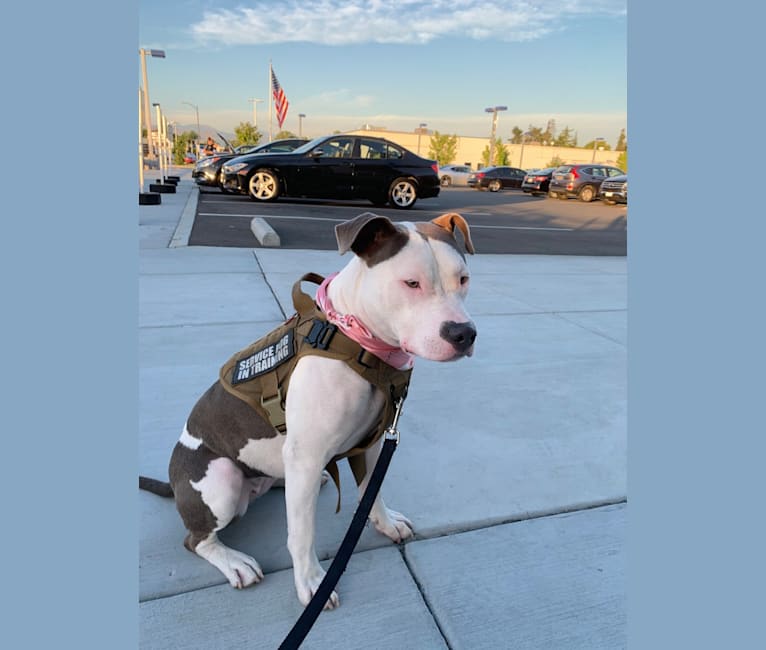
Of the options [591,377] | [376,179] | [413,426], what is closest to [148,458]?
[413,426]

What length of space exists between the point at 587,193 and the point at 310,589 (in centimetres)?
2396

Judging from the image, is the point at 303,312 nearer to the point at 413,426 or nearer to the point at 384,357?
the point at 384,357

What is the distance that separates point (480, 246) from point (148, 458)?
767 cm

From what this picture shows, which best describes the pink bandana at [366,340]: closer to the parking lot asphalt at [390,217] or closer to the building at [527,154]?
the parking lot asphalt at [390,217]

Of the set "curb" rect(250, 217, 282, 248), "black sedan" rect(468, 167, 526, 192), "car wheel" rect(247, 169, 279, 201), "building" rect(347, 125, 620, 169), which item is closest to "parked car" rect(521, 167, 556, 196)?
"black sedan" rect(468, 167, 526, 192)

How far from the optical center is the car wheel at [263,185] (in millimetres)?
12668

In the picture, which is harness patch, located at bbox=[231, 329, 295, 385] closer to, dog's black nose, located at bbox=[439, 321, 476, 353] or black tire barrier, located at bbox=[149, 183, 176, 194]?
dog's black nose, located at bbox=[439, 321, 476, 353]

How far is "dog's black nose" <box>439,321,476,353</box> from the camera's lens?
1.54m

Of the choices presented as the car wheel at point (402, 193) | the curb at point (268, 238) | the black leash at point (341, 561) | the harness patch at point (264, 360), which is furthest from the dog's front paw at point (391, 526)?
the car wheel at point (402, 193)

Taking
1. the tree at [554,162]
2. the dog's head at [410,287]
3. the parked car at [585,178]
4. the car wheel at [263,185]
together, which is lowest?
the dog's head at [410,287]

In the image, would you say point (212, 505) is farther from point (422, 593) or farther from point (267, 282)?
point (267, 282)

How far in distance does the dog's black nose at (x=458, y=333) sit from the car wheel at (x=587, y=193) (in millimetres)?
23763

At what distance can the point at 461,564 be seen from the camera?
81.2 inches

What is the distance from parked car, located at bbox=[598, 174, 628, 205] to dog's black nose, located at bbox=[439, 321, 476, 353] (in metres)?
21.7
